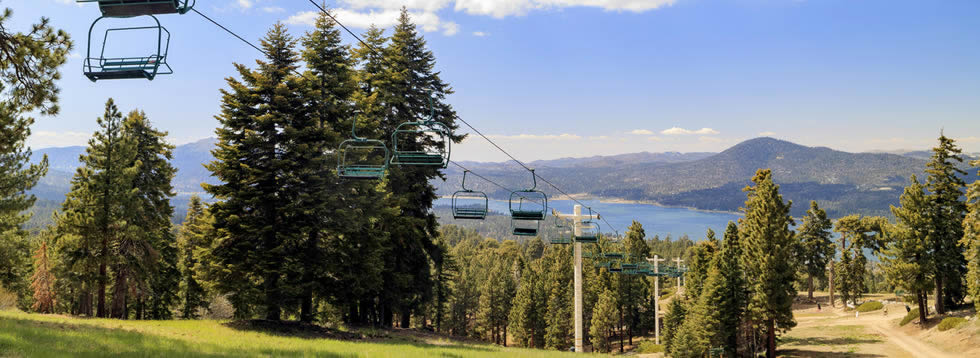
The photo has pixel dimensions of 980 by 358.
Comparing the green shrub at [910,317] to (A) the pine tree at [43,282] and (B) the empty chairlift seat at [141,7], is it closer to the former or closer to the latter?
(B) the empty chairlift seat at [141,7]

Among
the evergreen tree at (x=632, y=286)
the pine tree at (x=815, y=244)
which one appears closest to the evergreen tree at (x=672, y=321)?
the evergreen tree at (x=632, y=286)

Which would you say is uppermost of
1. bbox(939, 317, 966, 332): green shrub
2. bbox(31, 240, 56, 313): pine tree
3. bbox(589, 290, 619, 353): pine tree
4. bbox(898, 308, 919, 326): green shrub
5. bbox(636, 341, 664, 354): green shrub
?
bbox(31, 240, 56, 313): pine tree

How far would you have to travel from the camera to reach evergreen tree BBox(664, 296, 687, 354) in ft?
147

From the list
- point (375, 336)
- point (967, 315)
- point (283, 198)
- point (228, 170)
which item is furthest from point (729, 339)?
point (228, 170)

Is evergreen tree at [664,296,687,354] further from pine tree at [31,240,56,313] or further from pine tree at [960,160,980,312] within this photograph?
pine tree at [31,240,56,313]

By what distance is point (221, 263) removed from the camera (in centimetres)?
2042

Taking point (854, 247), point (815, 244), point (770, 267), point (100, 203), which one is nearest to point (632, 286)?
point (815, 244)

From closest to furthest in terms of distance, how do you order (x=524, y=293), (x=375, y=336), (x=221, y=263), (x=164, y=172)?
(x=221, y=263), (x=375, y=336), (x=164, y=172), (x=524, y=293)

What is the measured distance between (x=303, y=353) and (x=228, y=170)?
10057mm

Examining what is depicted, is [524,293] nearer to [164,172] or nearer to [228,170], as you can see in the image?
[164,172]

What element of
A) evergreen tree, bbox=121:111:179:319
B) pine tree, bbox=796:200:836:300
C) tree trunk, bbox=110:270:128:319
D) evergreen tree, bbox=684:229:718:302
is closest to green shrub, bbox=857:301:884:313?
pine tree, bbox=796:200:836:300

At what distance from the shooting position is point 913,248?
36.2 m

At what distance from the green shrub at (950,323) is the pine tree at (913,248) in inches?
70.7

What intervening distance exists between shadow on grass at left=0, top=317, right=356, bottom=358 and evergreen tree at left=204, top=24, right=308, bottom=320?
4.94 metres
